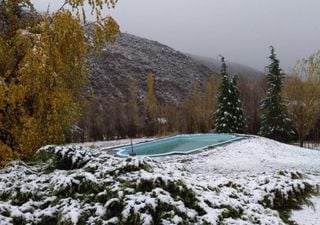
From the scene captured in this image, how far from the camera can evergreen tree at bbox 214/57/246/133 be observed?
85.0ft

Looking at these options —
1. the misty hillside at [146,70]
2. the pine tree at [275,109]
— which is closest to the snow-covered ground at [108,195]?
the pine tree at [275,109]

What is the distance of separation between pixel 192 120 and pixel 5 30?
27.2 metres

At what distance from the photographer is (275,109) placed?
26156mm

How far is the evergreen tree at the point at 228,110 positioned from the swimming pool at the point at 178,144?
169 inches

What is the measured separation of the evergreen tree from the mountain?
25584mm

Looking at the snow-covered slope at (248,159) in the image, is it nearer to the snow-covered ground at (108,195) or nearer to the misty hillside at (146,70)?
the snow-covered ground at (108,195)

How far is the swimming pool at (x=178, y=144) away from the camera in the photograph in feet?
56.5

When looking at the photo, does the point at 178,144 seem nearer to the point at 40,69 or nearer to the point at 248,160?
the point at 248,160

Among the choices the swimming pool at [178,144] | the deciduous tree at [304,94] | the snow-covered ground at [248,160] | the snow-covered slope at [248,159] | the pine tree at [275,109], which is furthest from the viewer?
the pine tree at [275,109]

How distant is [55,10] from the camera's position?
4977 mm

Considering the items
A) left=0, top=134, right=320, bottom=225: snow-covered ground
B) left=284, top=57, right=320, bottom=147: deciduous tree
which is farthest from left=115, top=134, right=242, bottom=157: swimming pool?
left=0, top=134, right=320, bottom=225: snow-covered ground

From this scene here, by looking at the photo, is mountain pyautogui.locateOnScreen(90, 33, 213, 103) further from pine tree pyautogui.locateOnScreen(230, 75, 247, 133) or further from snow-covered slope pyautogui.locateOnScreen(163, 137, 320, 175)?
snow-covered slope pyautogui.locateOnScreen(163, 137, 320, 175)

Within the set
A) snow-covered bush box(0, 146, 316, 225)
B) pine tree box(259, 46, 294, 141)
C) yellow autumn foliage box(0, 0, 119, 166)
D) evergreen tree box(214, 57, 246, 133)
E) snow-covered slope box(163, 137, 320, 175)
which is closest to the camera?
snow-covered bush box(0, 146, 316, 225)

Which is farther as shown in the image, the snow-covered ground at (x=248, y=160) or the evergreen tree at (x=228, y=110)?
the evergreen tree at (x=228, y=110)
